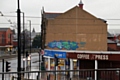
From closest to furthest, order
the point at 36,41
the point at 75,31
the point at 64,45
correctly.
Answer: the point at 64,45, the point at 75,31, the point at 36,41

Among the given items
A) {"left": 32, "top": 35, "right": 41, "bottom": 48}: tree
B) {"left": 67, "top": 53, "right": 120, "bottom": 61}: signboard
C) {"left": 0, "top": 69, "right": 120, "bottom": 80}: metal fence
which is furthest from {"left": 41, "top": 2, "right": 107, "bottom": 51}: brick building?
{"left": 32, "top": 35, "right": 41, "bottom": 48}: tree

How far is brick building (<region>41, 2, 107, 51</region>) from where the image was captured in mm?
47000

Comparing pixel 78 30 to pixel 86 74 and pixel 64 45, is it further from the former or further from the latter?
pixel 86 74

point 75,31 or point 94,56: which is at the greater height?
point 75,31

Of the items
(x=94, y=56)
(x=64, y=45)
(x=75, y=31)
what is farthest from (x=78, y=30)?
(x=94, y=56)

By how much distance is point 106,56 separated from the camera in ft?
91.1

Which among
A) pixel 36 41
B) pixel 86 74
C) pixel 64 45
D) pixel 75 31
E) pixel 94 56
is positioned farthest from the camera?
pixel 36 41

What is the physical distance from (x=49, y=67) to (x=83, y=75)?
27.2m

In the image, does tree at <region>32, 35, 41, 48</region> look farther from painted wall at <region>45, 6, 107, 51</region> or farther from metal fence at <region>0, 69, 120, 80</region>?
metal fence at <region>0, 69, 120, 80</region>

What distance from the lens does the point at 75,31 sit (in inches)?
1884

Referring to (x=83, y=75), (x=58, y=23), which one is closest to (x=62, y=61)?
(x=58, y=23)

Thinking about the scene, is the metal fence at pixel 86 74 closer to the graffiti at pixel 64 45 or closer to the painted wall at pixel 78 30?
the graffiti at pixel 64 45

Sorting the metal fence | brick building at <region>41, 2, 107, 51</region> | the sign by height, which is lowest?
the sign

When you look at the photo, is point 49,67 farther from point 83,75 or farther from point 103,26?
point 83,75
